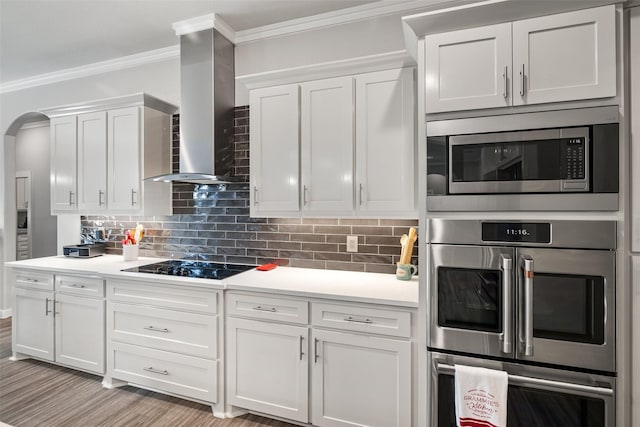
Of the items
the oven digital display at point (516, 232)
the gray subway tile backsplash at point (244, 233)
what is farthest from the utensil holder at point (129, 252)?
the oven digital display at point (516, 232)

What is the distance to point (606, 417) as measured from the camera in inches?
60.0

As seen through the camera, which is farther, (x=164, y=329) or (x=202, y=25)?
(x=202, y=25)

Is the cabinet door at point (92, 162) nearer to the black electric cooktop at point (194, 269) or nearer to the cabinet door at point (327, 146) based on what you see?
the black electric cooktop at point (194, 269)

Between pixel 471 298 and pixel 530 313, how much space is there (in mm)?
255

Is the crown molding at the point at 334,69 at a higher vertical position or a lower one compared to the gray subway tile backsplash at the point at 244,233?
higher

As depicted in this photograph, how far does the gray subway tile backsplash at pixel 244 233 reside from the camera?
262cm

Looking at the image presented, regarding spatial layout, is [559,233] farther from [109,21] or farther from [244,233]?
[109,21]

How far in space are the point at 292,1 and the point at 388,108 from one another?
114 centimetres

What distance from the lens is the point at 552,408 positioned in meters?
1.59

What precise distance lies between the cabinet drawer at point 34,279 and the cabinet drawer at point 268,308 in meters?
1.88

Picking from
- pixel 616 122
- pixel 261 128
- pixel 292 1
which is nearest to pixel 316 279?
pixel 261 128

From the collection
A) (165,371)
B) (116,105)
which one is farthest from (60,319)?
(116,105)

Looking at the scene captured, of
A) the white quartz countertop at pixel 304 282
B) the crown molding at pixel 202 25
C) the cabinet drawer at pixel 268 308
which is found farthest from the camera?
the crown molding at pixel 202 25

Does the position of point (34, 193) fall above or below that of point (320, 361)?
above
